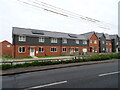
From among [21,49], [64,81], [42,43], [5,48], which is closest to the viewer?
[64,81]

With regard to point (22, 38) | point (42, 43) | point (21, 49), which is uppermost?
point (22, 38)

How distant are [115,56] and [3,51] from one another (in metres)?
42.0

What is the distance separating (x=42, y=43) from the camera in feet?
113

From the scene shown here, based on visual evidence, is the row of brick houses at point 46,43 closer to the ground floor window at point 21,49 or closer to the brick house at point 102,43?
the ground floor window at point 21,49

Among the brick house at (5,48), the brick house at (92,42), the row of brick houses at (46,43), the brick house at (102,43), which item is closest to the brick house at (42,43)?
the row of brick houses at (46,43)

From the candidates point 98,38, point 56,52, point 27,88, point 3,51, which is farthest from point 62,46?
point 27,88

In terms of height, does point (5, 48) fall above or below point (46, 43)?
below

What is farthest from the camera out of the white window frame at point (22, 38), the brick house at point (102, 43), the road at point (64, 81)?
the brick house at point (102, 43)

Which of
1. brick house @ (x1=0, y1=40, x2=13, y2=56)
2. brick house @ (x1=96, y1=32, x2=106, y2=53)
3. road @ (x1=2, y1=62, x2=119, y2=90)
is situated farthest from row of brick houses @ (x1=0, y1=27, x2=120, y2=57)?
Answer: road @ (x1=2, y1=62, x2=119, y2=90)

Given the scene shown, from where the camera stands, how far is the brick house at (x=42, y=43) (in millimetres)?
30828

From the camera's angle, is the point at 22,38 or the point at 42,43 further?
the point at 42,43

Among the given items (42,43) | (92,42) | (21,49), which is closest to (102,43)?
(92,42)

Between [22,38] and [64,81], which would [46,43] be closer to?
[22,38]

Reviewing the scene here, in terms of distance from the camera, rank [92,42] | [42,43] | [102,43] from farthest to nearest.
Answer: [102,43], [92,42], [42,43]
